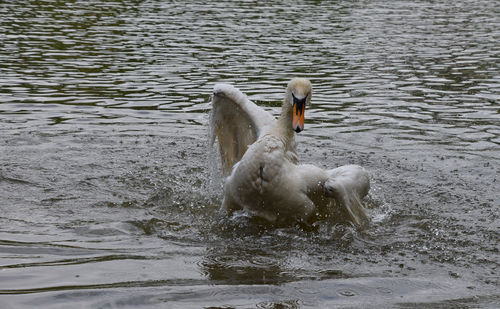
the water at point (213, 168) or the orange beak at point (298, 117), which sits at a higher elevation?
the orange beak at point (298, 117)

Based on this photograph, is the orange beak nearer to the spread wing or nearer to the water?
the spread wing

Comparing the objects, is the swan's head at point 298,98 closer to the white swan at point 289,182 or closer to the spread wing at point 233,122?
the white swan at point 289,182

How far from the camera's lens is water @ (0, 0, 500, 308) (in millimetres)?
6238

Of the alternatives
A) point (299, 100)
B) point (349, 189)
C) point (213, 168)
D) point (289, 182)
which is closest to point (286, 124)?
point (299, 100)

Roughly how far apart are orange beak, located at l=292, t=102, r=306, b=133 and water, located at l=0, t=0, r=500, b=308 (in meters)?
1.08

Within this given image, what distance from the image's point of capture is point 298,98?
25.5ft

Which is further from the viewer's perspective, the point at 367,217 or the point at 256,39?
the point at 256,39

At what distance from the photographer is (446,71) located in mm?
17234

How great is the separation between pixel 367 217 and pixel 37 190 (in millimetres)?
3841

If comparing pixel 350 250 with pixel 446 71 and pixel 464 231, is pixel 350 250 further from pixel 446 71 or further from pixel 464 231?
pixel 446 71

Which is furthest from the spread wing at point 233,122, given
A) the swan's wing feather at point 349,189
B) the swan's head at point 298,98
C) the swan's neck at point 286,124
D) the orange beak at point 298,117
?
the swan's wing feather at point 349,189

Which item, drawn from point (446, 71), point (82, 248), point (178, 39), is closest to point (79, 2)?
point (178, 39)

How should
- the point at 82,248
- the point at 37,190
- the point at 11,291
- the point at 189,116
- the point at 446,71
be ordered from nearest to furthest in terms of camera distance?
the point at 11,291 → the point at 82,248 → the point at 37,190 → the point at 189,116 → the point at 446,71

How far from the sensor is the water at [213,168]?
6238mm
